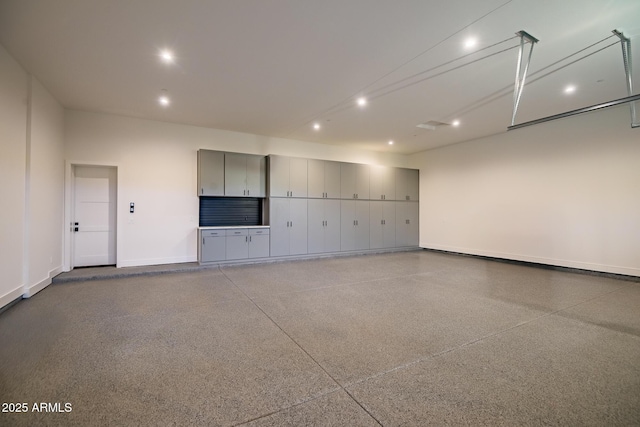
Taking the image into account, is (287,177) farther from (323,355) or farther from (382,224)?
(323,355)

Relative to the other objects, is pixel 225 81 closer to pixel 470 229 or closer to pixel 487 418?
pixel 487 418

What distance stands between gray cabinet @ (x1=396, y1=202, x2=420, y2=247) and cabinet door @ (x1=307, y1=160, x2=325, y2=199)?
276 cm

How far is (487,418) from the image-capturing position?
1.63 meters

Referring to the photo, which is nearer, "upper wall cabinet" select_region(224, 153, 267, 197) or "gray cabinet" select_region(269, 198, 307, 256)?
"upper wall cabinet" select_region(224, 153, 267, 197)

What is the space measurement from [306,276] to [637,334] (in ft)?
14.1

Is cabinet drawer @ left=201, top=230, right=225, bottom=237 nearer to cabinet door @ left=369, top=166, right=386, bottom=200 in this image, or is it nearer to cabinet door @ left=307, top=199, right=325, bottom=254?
cabinet door @ left=307, top=199, right=325, bottom=254

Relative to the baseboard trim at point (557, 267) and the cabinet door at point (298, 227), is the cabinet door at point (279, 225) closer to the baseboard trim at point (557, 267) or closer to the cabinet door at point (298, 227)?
the cabinet door at point (298, 227)

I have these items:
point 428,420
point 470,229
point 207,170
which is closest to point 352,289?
point 428,420

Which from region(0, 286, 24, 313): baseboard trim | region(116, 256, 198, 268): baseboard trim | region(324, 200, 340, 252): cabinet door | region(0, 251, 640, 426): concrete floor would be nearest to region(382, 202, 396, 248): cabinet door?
region(324, 200, 340, 252): cabinet door

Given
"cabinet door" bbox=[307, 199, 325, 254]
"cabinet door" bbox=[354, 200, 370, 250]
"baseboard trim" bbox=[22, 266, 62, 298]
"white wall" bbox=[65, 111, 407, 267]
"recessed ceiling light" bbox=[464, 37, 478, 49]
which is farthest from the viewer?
"cabinet door" bbox=[354, 200, 370, 250]

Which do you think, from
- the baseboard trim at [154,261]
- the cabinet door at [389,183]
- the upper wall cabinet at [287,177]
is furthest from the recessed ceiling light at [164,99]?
the cabinet door at [389,183]

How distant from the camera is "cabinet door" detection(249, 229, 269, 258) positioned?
20.7 ft

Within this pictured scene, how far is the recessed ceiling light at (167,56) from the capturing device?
331cm

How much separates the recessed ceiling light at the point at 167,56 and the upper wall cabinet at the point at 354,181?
4858mm
